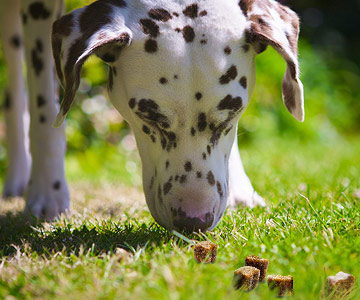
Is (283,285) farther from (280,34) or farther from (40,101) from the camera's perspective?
(40,101)

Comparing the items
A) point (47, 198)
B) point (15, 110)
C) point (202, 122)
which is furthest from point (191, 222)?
point (15, 110)

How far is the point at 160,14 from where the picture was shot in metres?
2.56

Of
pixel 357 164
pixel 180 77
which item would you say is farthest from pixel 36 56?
pixel 357 164

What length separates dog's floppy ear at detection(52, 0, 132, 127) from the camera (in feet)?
8.13

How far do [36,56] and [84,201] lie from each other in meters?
1.13

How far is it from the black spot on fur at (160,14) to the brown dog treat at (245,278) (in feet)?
4.21

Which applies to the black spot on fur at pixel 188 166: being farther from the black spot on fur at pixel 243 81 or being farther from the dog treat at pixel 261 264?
the dog treat at pixel 261 264

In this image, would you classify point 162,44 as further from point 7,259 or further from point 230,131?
point 7,259

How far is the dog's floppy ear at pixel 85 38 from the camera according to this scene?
2.48 metres

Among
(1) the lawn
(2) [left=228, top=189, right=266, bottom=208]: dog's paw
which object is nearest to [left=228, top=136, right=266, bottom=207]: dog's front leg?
(2) [left=228, top=189, right=266, bottom=208]: dog's paw

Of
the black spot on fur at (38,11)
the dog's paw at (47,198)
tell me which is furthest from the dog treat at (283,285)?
the black spot on fur at (38,11)

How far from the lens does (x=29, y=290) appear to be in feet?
6.00

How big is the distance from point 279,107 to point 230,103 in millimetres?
6041

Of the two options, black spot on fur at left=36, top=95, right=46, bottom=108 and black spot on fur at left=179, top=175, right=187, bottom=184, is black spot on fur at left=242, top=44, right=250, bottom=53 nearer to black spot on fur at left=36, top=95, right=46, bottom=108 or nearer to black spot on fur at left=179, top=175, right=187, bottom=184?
black spot on fur at left=179, top=175, right=187, bottom=184
